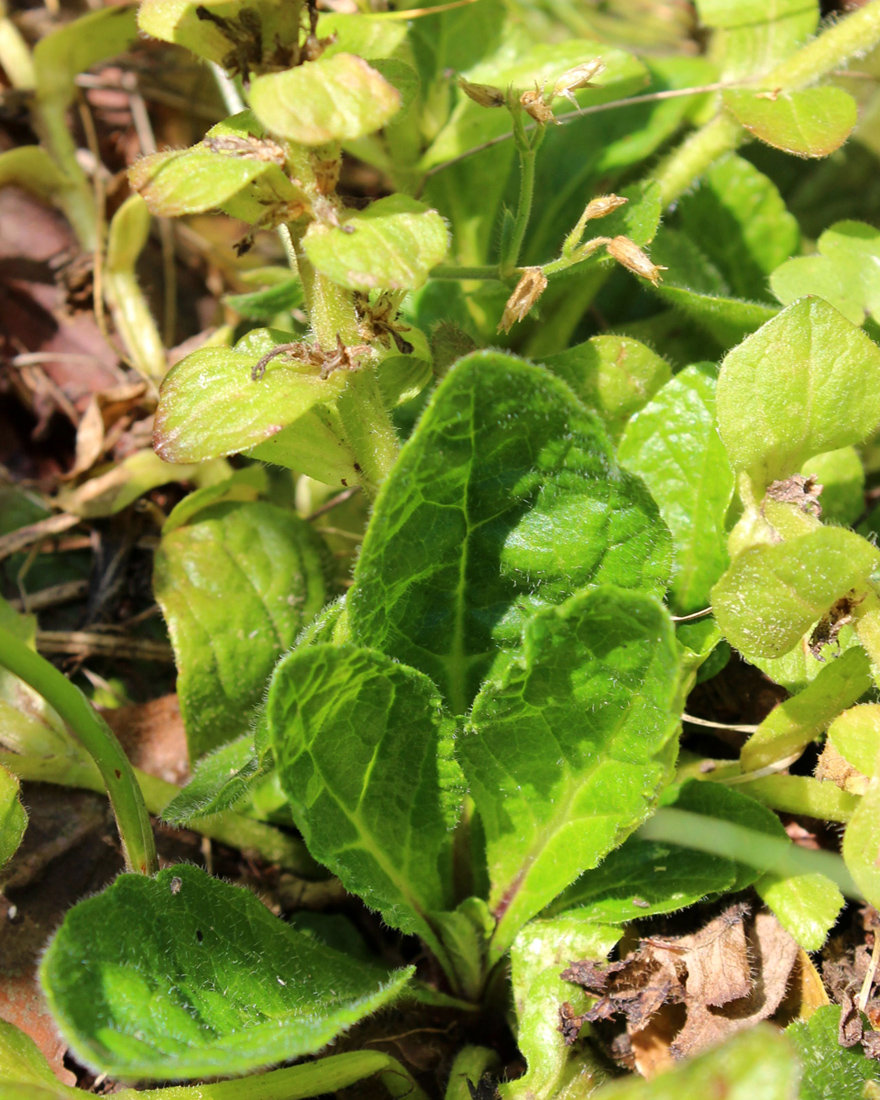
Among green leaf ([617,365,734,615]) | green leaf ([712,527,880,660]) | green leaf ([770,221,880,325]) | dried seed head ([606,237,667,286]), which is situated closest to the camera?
green leaf ([712,527,880,660])

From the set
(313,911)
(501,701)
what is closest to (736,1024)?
(501,701)

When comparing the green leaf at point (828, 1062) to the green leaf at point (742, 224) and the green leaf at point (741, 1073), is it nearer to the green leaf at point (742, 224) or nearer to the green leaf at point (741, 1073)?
the green leaf at point (741, 1073)

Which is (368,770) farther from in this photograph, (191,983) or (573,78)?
(573,78)

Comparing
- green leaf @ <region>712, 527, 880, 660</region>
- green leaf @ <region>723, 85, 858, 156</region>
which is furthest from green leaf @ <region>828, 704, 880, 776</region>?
green leaf @ <region>723, 85, 858, 156</region>

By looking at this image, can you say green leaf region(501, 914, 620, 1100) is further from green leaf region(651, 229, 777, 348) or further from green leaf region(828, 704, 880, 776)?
green leaf region(651, 229, 777, 348)

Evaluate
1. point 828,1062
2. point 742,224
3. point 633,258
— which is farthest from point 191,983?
point 742,224

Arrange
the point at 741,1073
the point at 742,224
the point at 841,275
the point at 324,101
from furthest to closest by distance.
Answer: the point at 742,224, the point at 841,275, the point at 324,101, the point at 741,1073

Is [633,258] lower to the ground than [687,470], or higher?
higher
